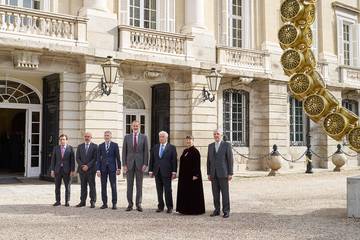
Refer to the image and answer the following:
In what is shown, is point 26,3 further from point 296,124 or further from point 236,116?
point 296,124

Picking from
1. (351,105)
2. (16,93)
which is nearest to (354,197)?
(16,93)

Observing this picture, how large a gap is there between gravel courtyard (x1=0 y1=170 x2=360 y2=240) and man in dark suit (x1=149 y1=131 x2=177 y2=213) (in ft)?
1.04

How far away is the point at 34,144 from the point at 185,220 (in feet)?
30.7

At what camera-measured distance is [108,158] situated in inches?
410

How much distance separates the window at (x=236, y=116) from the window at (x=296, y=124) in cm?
272

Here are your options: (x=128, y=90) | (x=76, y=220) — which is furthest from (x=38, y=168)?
(x=76, y=220)

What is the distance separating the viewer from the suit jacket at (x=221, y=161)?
9367 millimetres

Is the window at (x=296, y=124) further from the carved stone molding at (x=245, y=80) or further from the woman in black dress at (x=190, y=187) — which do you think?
the woman in black dress at (x=190, y=187)

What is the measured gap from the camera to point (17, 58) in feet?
46.4

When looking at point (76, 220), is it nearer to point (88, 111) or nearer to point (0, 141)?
point (88, 111)

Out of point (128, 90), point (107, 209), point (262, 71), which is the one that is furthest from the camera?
point (262, 71)

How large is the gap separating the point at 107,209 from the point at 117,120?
6.19 m

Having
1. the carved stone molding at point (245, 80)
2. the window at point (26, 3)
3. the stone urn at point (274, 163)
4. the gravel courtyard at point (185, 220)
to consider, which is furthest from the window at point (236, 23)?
the gravel courtyard at point (185, 220)

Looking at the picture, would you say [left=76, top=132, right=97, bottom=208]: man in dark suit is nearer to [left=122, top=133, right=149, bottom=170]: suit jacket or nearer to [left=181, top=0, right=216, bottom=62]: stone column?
[left=122, top=133, right=149, bottom=170]: suit jacket
